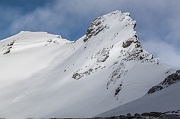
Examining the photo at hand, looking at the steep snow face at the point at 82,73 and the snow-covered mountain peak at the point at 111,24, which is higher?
the snow-covered mountain peak at the point at 111,24

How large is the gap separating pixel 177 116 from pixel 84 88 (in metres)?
33.9

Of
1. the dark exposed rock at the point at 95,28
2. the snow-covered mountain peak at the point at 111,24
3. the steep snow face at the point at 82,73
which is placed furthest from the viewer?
the dark exposed rock at the point at 95,28

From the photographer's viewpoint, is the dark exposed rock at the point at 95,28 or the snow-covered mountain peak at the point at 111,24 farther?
the dark exposed rock at the point at 95,28

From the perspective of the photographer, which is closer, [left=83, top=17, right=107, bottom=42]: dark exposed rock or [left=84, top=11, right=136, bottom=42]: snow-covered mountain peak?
[left=84, top=11, right=136, bottom=42]: snow-covered mountain peak

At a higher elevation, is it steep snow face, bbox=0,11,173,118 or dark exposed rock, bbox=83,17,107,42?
dark exposed rock, bbox=83,17,107,42

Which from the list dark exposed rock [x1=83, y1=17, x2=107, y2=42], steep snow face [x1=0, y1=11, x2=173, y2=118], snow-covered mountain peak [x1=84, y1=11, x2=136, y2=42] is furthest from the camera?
dark exposed rock [x1=83, y1=17, x2=107, y2=42]

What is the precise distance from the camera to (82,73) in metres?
54.4

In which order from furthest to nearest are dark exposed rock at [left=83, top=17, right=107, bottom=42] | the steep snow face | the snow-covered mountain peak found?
dark exposed rock at [left=83, top=17, right=107, bottom=42] → the snow-covered mountain peak → the steep snow face

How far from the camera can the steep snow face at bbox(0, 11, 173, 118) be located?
41.8 metres

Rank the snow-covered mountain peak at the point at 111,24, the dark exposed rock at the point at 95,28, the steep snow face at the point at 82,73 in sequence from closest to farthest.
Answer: the steep snow face at the point at 82,73
the snow-covered mountain peak at the point at 111,24
the dark exposed rock at the point at 95,28

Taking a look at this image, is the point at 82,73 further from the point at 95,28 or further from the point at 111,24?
the point at 95,28

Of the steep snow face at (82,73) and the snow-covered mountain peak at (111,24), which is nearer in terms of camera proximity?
the steep snow face at (82,73)

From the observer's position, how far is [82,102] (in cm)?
4409

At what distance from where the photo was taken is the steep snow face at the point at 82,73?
1647 inches
